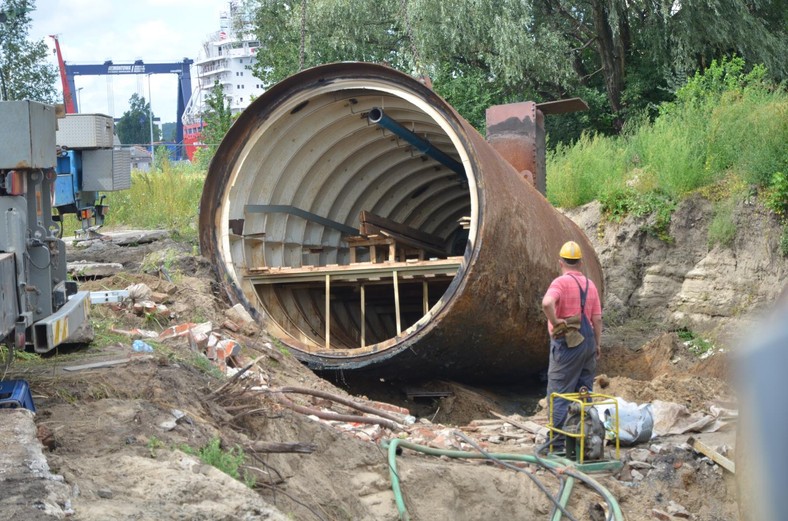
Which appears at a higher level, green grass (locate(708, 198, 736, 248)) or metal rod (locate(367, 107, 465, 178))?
metal rod (locate(367, 107, 465, 178))

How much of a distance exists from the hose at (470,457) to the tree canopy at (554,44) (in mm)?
11278

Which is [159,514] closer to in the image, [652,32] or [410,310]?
[410,310]

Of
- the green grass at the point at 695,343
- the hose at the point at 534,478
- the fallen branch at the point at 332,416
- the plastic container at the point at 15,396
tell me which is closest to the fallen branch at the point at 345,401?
the fallen branch at the point at 332,416

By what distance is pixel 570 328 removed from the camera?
23.7ft

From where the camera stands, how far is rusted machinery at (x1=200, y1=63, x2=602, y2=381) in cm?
852

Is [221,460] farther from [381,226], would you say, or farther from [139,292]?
[381,226]

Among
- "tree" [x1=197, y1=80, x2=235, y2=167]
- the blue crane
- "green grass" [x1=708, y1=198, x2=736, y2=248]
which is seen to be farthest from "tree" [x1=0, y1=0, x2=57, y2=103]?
the blue crane

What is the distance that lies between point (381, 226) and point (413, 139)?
133cm

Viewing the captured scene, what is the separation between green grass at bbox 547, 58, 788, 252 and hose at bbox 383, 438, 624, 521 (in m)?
6.13

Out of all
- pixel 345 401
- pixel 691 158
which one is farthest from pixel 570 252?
pixel 691 158

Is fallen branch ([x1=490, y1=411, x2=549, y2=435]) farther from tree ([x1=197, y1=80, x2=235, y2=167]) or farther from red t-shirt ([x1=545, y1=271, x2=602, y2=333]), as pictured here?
tree ([x1=197, y1=80, x2=235, y2=167])

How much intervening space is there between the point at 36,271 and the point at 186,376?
1.31 m

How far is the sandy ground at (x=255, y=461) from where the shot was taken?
4234 millimetres

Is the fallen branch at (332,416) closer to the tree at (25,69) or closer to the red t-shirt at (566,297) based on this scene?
the red t-shirt at (566,297)
